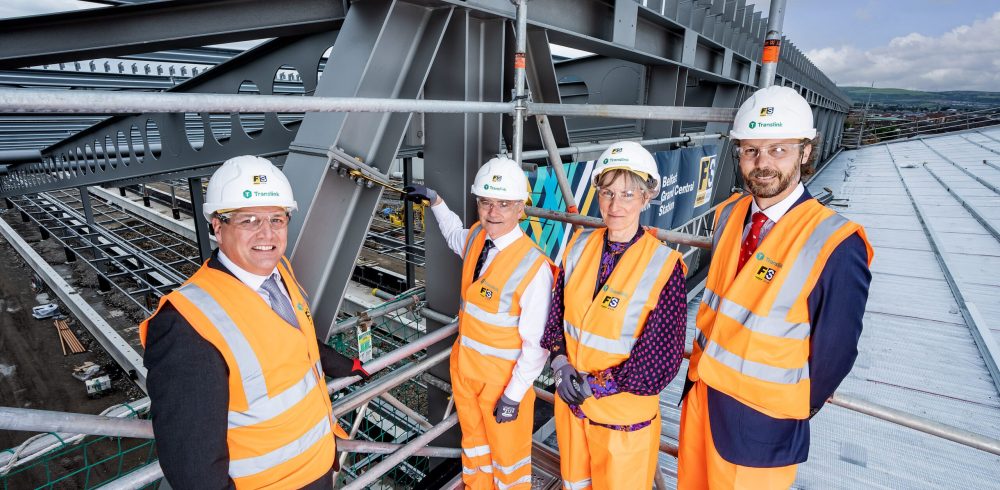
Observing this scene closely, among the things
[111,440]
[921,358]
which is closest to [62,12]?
[921,358]

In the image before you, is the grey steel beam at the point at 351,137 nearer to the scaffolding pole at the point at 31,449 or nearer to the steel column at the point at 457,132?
the steel column at the point at 457,132

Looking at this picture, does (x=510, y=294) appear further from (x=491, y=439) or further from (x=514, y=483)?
(x=514, y=483)

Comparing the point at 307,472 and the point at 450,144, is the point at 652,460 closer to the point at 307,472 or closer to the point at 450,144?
the point at 307,472

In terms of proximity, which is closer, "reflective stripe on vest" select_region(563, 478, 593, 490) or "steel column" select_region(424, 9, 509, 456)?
"reflective stripe on vest" select_region(563, 478, 593, 490)

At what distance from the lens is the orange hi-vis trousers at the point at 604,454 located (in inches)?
84.7

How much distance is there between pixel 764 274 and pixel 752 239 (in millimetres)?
185

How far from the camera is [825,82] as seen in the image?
20.8 metres

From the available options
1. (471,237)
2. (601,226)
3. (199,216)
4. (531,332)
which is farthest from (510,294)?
(199,216)

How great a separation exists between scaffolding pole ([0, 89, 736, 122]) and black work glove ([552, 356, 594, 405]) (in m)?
1.42

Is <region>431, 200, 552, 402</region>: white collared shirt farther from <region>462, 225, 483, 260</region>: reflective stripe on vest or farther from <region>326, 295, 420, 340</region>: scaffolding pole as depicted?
<region>326, 295, 420, 340</region>: scaffolding pole

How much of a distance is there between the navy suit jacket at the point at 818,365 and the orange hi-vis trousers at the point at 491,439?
126cm

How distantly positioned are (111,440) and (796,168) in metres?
14.2

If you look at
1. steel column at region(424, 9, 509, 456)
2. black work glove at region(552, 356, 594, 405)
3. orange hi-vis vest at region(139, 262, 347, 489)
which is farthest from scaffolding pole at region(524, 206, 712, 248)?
orange hi-vis vest at region(139, 262, 347, 489)

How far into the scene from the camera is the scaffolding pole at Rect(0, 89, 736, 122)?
99 cm
